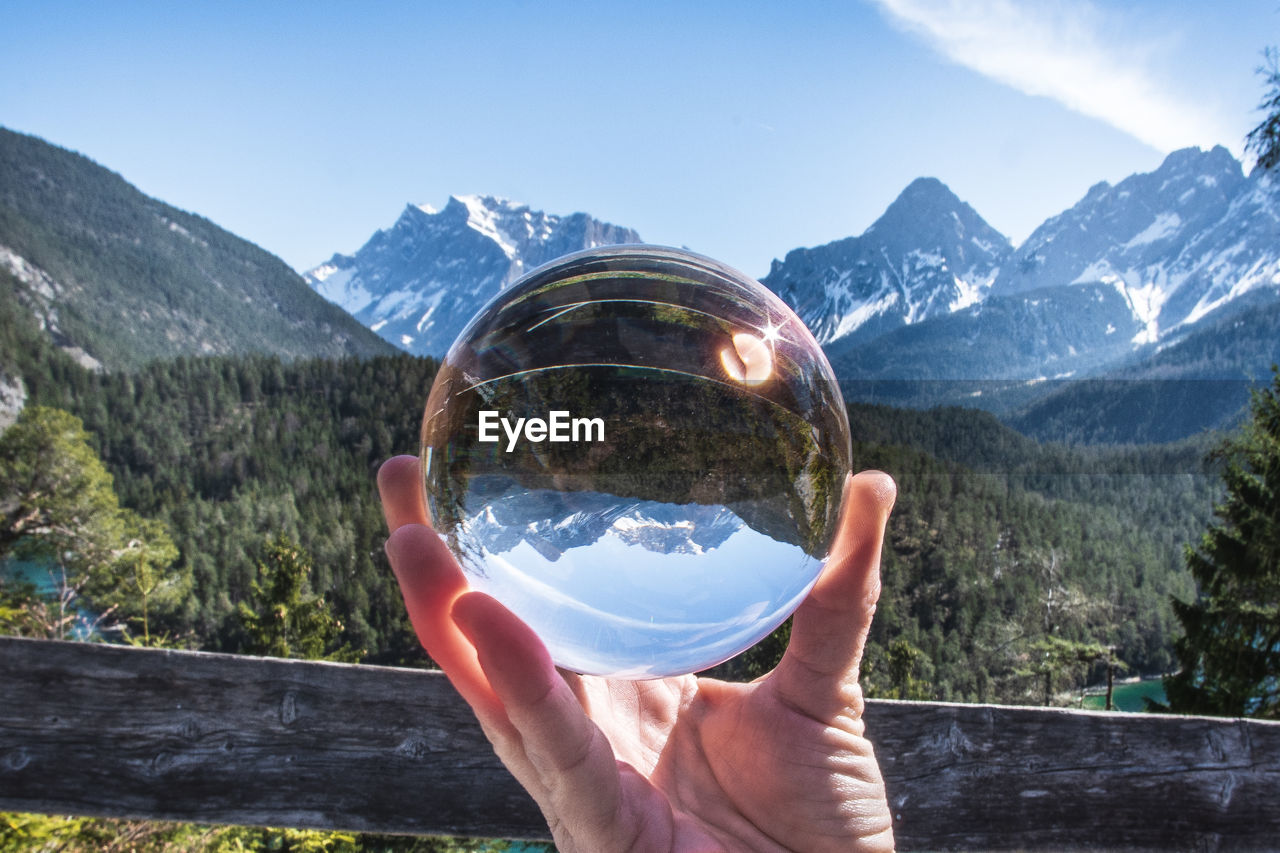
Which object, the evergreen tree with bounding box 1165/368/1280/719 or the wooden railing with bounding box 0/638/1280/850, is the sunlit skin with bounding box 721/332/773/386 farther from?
the evergreen tree with bounding box 1165/368/1280/719

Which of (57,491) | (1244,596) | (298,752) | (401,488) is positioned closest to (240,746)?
(298,752)

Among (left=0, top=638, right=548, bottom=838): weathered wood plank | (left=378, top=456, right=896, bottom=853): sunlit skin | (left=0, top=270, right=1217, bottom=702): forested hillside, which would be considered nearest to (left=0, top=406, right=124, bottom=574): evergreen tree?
(left=0, top=270, right=1217, bottom=702): forested hillside

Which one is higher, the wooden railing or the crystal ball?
the crystal ball

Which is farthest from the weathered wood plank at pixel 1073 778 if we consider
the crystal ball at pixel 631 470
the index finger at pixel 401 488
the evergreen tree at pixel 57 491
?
the evergreen tree at pixel 57 491

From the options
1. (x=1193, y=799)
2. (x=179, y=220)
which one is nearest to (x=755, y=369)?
(x=1193, y=799)

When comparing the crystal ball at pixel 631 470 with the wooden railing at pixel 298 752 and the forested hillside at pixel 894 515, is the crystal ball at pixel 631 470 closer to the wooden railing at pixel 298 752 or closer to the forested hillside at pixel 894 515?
the wooden railing at pixel 298 752

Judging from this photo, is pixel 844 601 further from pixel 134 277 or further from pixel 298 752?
pixel 134 277

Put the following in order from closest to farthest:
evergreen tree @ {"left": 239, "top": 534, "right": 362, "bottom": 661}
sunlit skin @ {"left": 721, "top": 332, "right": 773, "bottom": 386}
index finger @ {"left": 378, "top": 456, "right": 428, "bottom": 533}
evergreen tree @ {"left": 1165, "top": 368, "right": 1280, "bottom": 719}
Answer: sunlit skin @ {"left": 721, "top": 332, "right": 773, "bottom": 386} → index finger @ {"left": 378, "top": 456, "right": 428, "bottom": 533} → evergreen tree @ {"left": 1165, "top": 368, "right": 1280, "bottom": 719} → evergreen tree @ {"left": 239, "top": 534, "right": 362, "bottom": 661}
